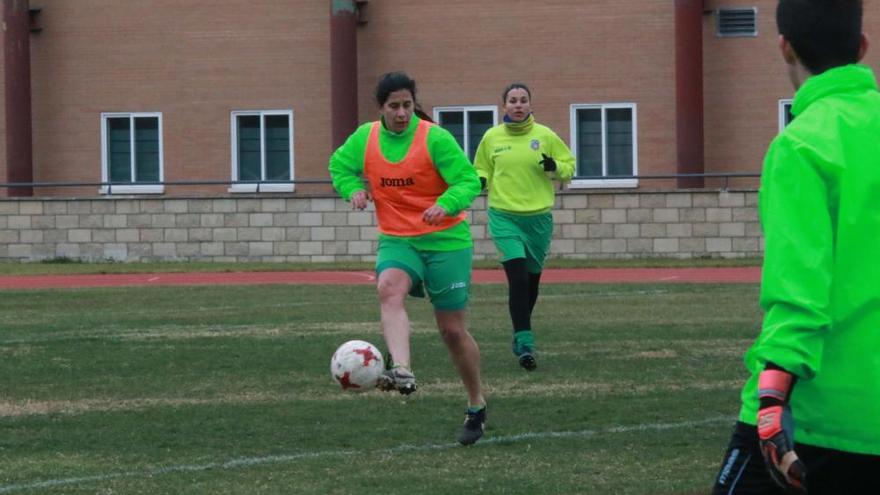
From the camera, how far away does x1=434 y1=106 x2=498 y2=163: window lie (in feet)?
116

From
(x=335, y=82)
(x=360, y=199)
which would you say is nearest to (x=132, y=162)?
(x=335, y=82)

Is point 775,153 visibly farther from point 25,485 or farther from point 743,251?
point 743,251

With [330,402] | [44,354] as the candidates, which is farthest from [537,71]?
[330,402]

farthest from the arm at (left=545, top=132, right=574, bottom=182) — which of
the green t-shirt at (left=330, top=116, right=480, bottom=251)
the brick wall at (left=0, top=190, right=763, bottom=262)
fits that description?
the brick wall at (left=0, top=190, right=763, bottom=262)

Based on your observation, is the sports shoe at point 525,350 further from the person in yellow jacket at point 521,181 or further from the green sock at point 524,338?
the person in yellow jacket at point 521,181

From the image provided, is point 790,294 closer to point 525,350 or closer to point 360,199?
point 360,199

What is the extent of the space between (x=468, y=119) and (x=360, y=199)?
83.9 feet

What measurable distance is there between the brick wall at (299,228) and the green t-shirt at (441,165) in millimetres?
23040

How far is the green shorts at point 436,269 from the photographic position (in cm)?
977

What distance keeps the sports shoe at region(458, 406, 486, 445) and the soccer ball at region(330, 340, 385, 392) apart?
535 millimetres

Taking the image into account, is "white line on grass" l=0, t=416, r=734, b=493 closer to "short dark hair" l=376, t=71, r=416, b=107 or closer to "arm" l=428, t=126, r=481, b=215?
"arm" l=428, t=126, r=481, b=215

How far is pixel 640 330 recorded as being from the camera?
16.4 m

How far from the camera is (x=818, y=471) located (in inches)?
160

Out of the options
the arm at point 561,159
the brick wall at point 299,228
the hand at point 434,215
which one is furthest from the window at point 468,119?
the hand at point 434,215
